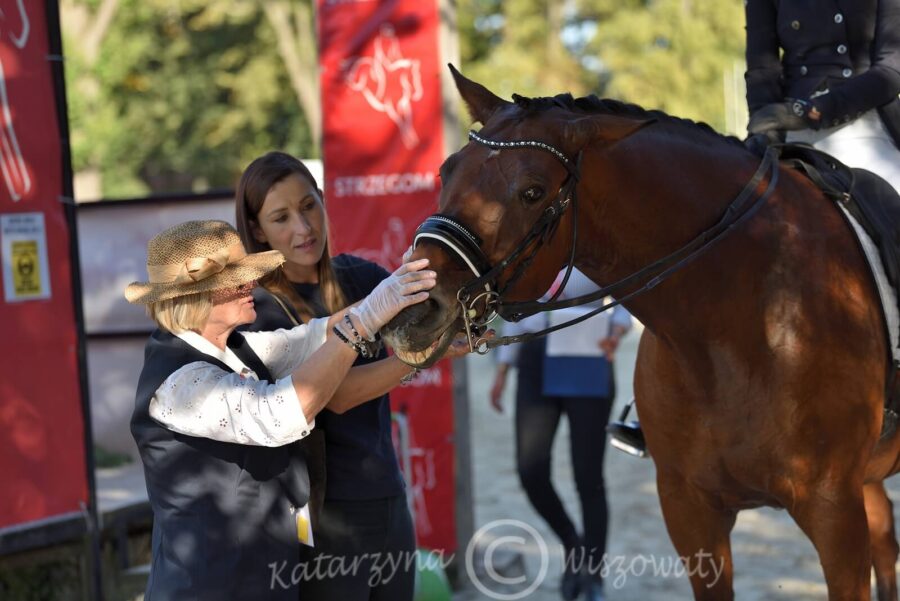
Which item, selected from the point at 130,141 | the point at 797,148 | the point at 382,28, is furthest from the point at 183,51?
the point at 797,148

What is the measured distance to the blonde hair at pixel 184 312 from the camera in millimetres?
2658

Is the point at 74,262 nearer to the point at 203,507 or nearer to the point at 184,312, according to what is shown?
the point at 184,312

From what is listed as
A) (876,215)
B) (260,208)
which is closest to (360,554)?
(260,208)

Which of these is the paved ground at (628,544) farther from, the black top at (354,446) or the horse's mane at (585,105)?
the horse's mane at (585,105)

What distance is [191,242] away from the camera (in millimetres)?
2668

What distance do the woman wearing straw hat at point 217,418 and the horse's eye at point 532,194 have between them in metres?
0.43

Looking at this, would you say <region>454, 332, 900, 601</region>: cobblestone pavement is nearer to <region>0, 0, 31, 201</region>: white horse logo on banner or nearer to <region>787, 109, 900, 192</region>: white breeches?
<region>787, 109, 900, 192</region>: white breeches

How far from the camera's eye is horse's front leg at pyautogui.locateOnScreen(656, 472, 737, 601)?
329cm

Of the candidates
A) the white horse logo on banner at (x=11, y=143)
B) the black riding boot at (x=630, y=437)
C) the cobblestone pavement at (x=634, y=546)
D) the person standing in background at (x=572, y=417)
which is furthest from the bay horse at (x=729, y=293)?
the white horse logo on banner at (x=11, y=143)

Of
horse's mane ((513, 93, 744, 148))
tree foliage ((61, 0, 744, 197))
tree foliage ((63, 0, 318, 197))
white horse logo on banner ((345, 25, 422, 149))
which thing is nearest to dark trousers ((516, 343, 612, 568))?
white horse logo on banner ((345, 25, 422, 149))

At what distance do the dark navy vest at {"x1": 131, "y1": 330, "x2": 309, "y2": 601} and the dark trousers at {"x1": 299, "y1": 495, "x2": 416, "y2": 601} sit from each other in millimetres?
303

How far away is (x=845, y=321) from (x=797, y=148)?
0.70 m

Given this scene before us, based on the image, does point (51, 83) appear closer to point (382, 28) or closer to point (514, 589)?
point (382, 28)

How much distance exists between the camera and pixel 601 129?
8.98 ft
